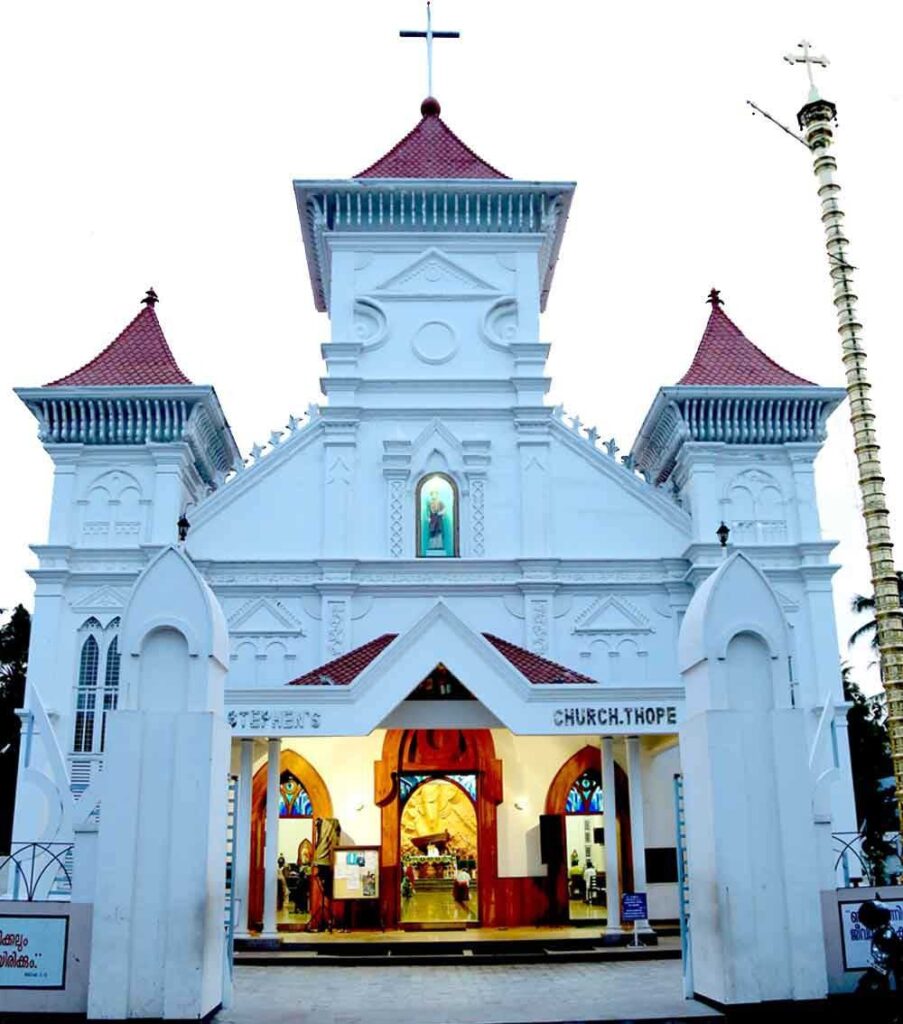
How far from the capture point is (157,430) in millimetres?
22766

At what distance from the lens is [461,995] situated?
12.7m

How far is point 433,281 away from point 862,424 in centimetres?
1100

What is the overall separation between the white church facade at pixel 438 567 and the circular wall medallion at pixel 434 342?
0.20 ft

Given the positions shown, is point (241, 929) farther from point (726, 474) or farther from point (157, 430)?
point (726, 474)

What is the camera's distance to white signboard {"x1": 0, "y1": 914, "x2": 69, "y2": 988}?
33.6 feet

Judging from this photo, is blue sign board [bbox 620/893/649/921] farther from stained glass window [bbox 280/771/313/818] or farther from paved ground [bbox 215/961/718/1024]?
stained glass window [bbox 280/771/313/818]

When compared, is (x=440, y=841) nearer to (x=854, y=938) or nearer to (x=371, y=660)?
(x=371, y=660)

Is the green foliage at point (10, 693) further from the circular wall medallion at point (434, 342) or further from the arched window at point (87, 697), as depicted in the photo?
the circular wall medallion at point (434, 342)

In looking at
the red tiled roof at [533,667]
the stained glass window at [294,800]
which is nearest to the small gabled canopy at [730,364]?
the red tiled roof at [533,667]

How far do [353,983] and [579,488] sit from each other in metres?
11.8

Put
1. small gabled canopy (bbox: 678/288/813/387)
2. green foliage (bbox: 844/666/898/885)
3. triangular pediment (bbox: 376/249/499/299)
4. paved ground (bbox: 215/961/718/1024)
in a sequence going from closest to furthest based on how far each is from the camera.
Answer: paved ground (bbox: 215/961/718/1024), small gabled canopy (bbox: 678/288/813/387), triangular pediment (bbox: 376/249/499/299), green foliage (bbox: 844/666/898/885)

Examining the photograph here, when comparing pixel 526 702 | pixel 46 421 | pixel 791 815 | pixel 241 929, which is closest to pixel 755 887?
pixel 791 815

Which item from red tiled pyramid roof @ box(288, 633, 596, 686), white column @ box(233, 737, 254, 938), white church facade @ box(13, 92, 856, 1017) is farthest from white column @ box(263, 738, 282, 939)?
red tiled pyramid roof @ box(288, 633, 596, 686)

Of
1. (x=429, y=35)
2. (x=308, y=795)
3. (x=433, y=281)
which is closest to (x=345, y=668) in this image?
(x=308, y=795)
